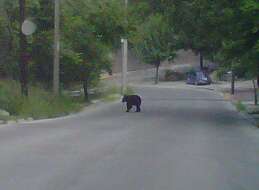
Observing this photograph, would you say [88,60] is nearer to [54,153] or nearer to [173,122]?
[173,122]

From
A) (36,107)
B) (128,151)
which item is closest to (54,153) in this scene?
(128,151)

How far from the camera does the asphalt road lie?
11.0 metres

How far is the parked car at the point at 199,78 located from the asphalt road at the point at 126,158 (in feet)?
165

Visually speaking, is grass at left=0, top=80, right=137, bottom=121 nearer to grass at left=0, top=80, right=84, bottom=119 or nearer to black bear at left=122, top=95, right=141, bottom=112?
grass at left=0, top=80, right=84, bottom=119

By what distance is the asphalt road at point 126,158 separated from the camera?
36.0 feet

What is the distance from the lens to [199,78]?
243 feet

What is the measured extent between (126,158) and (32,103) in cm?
1524

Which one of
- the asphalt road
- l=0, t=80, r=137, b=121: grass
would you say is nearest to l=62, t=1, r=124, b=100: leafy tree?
l=0, t=80, r=137, b=121: grass

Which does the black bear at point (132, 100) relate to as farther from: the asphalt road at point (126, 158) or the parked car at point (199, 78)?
the parked car at point (199, 78)

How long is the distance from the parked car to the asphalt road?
165ft

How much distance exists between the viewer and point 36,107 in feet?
94.4

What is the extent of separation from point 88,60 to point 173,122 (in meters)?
13.6

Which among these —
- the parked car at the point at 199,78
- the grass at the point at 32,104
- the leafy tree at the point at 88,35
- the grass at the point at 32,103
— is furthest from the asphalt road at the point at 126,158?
the parked car at the point at 199,78

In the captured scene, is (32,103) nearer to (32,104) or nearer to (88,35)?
(32,104)
